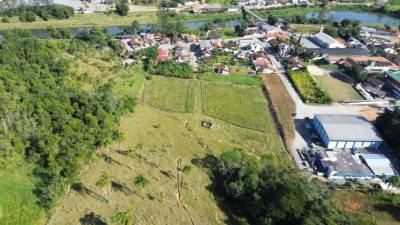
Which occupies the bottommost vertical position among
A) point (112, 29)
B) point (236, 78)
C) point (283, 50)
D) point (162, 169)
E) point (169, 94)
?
point (236, 78)

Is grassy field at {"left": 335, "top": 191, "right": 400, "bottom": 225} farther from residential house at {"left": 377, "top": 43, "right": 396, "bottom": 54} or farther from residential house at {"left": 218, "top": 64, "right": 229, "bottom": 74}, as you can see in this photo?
residential house at {"left": 377, "top": 43, "right": 396, "bottom": 54}

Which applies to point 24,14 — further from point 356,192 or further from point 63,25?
point 356,192

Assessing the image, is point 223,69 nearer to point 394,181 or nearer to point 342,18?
point 394,181

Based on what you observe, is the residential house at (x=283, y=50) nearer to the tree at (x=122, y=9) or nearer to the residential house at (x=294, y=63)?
the residential house at (x=294, y=63)

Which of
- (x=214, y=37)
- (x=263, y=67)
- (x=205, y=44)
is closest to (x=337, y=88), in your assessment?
(x=263, y=67)

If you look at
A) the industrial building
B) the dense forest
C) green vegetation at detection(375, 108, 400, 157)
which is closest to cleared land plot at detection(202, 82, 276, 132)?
the industrial building

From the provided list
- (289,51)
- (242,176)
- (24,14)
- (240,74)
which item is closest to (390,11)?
(289,51)

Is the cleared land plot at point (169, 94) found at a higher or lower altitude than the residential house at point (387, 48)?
higher

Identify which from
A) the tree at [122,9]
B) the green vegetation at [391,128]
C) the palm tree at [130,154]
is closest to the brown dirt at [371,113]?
the green vegetation at [391,128]
